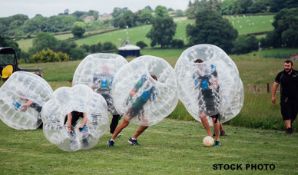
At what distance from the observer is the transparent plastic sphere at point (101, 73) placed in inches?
653

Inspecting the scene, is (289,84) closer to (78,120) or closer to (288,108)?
(288,108)

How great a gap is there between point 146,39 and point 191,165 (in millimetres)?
87125

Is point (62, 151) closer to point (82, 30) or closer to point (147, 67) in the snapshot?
point (147, 67)

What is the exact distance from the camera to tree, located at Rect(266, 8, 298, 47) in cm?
6875

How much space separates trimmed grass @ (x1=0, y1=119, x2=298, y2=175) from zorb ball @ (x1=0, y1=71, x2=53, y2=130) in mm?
649

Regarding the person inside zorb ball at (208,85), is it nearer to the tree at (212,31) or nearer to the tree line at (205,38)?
the tree line at (205,38)

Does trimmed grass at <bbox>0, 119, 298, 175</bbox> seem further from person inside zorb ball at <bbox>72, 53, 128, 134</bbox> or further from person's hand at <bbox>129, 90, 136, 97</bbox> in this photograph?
person's hand at <bbox>129, 90, 136, 97</bbox>

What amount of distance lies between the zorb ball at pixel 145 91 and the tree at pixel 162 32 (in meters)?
76.9


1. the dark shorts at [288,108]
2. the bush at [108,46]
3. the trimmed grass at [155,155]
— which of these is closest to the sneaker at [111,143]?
the trimmed grass at [155,155]

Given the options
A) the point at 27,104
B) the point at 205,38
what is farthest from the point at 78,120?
the point at 205,38

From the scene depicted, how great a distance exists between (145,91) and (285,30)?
196 ft

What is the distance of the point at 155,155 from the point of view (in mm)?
14391

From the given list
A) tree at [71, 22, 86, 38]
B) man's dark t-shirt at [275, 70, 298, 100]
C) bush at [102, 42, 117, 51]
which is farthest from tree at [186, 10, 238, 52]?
man's dark t-shirt at [275, 70, 298, 100]

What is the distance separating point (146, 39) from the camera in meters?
99.8
